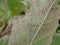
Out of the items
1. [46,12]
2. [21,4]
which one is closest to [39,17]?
[46,12]

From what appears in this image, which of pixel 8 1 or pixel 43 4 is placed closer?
pixel 43 4

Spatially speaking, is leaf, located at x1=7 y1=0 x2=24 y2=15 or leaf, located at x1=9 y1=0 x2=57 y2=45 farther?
leaf, located at x1=7 y1=0 x2=24 y2=15

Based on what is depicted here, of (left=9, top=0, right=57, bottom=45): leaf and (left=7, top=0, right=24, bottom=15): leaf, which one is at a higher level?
(left=9, top=0, right=57, bottom=45): leaf

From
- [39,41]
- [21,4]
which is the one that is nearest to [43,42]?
[39,41]

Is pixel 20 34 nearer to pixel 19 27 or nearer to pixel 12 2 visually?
pixel 19 27

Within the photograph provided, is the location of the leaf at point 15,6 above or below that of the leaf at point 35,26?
below

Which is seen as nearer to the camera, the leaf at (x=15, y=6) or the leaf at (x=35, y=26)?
the leaf at (x=35, y=26)

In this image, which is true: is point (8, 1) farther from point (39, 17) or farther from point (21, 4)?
point (39, 17)

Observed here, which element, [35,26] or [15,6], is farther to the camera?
[15,6]

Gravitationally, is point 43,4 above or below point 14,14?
above
